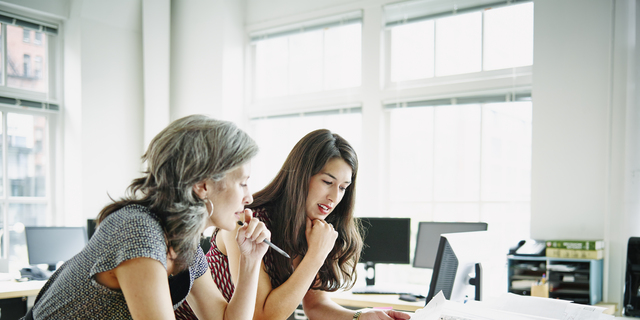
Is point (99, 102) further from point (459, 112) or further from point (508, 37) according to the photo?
point (508, 37)

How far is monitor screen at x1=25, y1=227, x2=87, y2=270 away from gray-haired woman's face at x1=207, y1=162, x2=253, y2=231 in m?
2.98

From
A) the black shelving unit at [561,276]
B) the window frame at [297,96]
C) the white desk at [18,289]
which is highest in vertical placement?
the window frame at [297,96]

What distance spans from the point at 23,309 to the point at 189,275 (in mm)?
2566

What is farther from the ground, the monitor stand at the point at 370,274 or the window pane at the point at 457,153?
the window pane at the point at 457,153

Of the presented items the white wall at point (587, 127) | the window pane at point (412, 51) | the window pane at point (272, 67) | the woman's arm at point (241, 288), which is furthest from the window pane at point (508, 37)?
the woman's arm at point (241, 288)

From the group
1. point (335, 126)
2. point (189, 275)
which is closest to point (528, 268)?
point (335, 126)

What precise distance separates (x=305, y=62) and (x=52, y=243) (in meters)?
2.46

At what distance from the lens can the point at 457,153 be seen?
375 centimetres

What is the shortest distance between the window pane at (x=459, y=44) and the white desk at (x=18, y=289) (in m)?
3.05

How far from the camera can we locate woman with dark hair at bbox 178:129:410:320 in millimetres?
1607

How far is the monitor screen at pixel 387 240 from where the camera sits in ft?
10.8

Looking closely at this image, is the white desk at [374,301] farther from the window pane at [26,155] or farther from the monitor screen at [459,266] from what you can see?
the window pane at [26,155]

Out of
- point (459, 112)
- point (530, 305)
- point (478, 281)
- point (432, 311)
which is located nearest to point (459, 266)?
point (478, 281)

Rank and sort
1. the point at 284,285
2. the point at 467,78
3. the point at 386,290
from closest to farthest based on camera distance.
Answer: the point at 284,285 → the point at 386,290 → the point at 467,78
